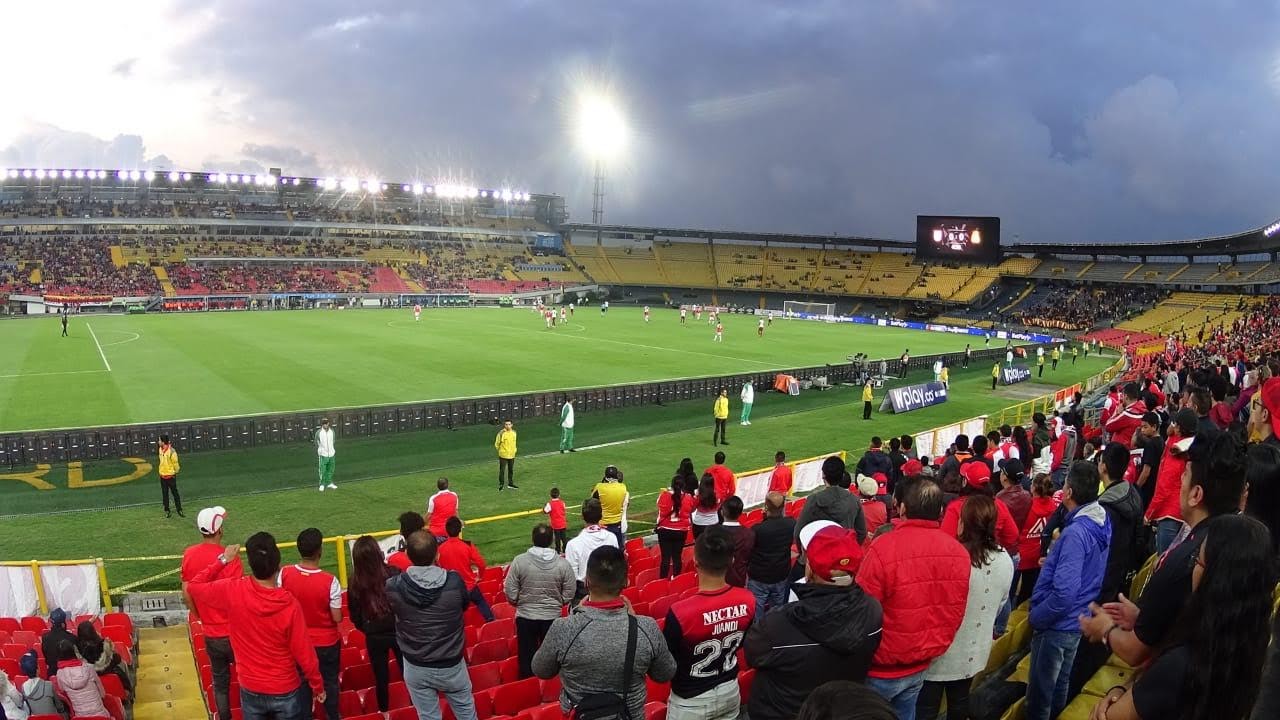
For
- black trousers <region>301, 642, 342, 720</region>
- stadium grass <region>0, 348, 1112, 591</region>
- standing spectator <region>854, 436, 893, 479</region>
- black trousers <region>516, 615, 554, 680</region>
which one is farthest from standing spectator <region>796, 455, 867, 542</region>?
stadium grass <region>0, 348, 1112, 591</region>

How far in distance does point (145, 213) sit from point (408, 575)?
9955cm

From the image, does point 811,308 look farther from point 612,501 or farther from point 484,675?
point 484,675

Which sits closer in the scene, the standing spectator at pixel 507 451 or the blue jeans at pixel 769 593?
the blue jeans at pixel 769 593

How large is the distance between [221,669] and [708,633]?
4.57 m

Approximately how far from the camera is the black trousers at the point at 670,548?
10.1 meters

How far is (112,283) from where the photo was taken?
70.5 meters

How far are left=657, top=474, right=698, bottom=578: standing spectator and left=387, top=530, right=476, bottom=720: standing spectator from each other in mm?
4667

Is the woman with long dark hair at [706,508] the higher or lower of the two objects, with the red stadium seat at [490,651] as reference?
higher

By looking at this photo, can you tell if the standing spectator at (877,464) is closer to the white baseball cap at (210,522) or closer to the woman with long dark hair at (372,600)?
the woman with long dark hair at (372,600)

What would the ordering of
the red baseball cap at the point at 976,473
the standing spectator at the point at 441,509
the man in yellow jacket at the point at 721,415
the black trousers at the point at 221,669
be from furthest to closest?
the man in yellow jacket at the point at 721,415
the standing spectator at the point at 441,509
the red baseball cap at the point at 976,473
the black trousers at the point at 221,669

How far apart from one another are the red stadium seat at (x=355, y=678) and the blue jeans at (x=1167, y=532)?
22.6 feet

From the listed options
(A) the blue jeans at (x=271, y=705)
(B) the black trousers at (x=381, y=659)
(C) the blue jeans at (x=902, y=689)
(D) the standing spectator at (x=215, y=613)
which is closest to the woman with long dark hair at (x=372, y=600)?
(B) the black trousers at (x=381, y=659)

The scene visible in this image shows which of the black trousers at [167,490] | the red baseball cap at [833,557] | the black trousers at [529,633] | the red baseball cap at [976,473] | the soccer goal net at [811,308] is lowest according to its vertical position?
the black trousers at [167,490]

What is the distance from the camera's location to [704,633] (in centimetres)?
419
